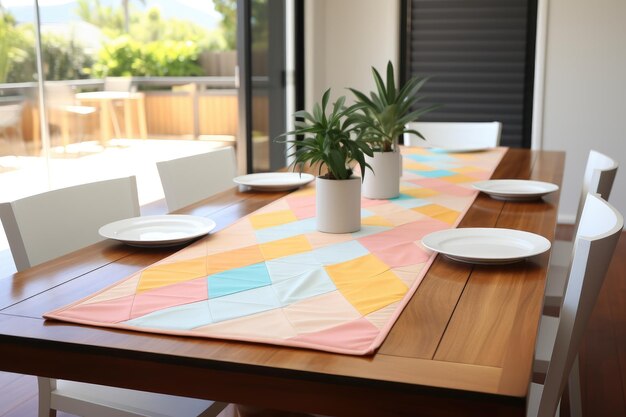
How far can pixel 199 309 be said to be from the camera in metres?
1.31

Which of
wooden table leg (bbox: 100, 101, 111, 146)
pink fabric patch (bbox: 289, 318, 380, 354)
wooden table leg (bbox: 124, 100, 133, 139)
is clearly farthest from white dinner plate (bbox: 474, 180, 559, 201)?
wooden table leg (bbox: 124, 100, 133, 139)

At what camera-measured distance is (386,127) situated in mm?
2270

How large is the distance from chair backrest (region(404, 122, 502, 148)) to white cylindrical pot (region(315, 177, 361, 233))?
2.27 m

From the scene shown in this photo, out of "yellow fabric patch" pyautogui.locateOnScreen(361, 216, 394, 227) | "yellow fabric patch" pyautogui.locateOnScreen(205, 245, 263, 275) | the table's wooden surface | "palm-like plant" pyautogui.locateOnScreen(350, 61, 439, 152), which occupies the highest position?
"palm-like plant" pyautogui.locateOnScreen(350, 61, 439, 152)

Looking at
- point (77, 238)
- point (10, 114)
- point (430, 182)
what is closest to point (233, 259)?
point (77, 238)

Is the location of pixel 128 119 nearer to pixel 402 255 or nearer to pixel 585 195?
pixel 585 195

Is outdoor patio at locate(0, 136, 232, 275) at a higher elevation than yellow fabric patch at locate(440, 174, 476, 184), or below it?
below

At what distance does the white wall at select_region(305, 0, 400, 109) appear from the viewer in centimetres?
544

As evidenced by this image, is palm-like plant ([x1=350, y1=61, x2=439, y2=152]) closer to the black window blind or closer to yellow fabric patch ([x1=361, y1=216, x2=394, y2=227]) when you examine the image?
yellow fabric patch ([x1=361, y1=216, x2=394, y2=227])

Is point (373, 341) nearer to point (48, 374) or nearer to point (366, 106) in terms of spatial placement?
point (48, 374)

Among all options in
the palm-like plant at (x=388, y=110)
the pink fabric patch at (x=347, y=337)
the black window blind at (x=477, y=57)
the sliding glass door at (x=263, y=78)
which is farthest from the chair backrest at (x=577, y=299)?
the black window blind at (x=477, y=57)

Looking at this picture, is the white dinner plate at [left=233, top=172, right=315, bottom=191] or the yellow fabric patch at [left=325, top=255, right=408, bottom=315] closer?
the yellow fabric patch at [left=325, top=255, right=408, bottom=315]

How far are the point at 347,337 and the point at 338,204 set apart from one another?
687 millimetres

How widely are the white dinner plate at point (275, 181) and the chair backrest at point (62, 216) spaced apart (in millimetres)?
414
